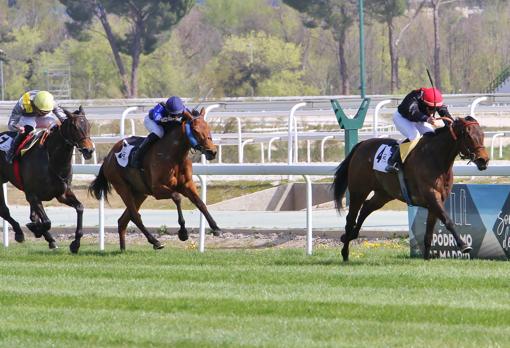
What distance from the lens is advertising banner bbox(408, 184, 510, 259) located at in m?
12.6

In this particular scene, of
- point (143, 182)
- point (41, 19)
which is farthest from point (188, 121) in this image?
point (41, 19)

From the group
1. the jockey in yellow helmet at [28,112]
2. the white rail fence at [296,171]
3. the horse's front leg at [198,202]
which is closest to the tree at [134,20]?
the white rail fence at [296,171]

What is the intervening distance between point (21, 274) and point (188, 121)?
2.88 metres

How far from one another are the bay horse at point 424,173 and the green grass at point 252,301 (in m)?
0.47

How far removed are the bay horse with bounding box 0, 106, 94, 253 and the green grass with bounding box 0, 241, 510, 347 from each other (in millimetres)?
1040

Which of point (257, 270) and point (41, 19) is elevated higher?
point (41, 19)

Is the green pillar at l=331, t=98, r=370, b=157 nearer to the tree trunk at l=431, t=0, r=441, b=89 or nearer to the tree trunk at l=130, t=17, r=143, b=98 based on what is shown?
the tree trunk at l=431, t=0, r=441, b=89

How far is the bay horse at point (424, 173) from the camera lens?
12016 millimetres

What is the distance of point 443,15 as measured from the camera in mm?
79812

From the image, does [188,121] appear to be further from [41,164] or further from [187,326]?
[187,326]

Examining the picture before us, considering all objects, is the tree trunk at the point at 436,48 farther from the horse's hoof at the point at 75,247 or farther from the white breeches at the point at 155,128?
the horse's hoof at the point at 75,247

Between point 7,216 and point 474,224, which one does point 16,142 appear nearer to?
point 7,216

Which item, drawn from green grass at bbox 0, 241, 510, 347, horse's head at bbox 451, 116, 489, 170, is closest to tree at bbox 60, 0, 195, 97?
green grass at bbox 0, 241, 510, 347

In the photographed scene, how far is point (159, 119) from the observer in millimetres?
14320
